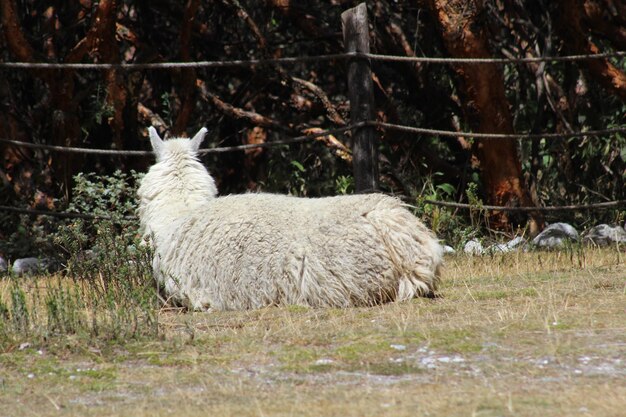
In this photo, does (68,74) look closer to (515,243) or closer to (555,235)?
(515,243)

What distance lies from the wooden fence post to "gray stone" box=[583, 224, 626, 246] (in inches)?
85.4

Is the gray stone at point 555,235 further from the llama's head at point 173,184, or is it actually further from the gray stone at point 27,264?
the gray stone at point 27,264

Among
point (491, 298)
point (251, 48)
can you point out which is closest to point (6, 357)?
point (491, 298)

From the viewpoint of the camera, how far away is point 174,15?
463 inches

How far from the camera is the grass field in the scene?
4.01 m

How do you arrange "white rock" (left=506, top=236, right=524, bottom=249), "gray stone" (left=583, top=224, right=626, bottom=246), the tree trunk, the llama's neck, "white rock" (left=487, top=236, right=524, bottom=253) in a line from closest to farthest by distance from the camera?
the llama's neck < "white rock" (left=487, top=236, right=524, bottom=253) < "white rock" (left=506, top=236, right=524, bottom=249) < "gray stone" (left=583, top=224, right=626, bottom=246) < the tree trunk

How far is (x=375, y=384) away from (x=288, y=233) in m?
2.04

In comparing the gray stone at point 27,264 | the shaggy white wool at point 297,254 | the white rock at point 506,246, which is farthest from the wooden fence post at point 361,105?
the gray stone at point 27,264

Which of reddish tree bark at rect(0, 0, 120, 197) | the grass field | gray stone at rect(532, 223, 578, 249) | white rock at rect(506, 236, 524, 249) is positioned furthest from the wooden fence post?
the grass field

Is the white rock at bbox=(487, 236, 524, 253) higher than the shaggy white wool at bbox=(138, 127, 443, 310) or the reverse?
the reverse

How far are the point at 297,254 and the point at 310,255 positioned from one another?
0.29ft

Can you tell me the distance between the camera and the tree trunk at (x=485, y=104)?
9.47 metres

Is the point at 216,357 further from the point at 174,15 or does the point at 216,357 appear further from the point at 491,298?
the point at 174,15

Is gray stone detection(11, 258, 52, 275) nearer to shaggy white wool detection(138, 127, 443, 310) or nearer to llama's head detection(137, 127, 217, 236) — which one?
llama's head detection(137, 127, 217, 236)
